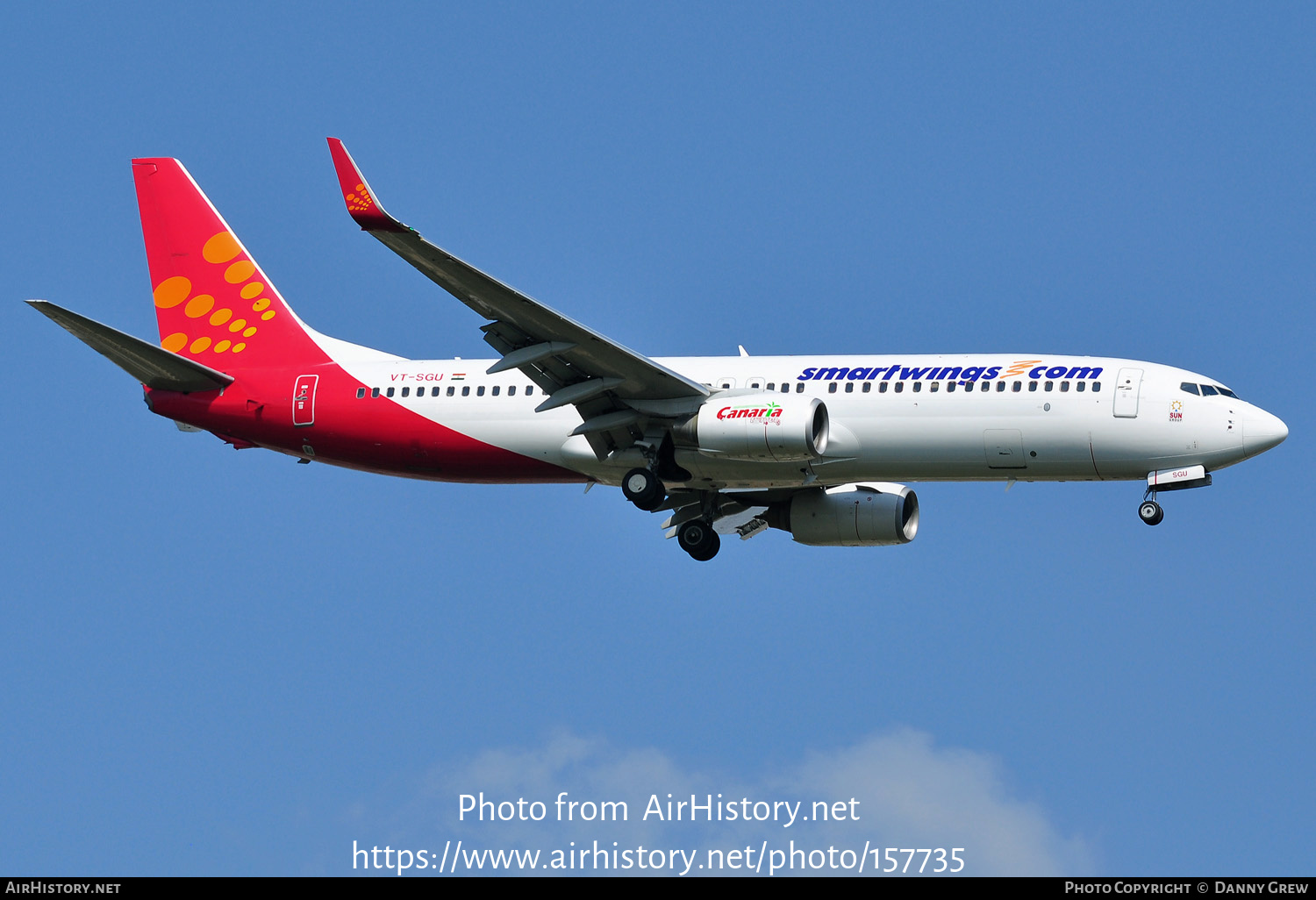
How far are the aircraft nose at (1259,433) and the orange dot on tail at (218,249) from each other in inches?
996

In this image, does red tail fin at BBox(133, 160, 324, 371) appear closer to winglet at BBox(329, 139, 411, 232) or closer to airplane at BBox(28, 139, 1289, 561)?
airplane at BBox(28, 139, 1289, 561)

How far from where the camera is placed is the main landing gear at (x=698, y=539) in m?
45.0

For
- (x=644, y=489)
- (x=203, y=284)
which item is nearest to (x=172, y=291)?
(x=203, y=284)

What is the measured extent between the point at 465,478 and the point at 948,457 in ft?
37.9

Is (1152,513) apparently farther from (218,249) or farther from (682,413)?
(218,249)

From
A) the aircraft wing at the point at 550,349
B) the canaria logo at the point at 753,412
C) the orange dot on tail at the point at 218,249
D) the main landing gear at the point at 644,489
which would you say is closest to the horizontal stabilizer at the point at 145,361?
the orange dot on tail at the point at 218,249

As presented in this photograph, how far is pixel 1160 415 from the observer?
1558 inches

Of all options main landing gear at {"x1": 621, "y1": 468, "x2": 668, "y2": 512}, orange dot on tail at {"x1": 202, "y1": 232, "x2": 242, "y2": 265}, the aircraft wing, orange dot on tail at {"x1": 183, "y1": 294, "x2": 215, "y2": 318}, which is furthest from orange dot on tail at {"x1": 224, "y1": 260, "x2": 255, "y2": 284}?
main landing gear at {"x1": 621, "y1": 468, "x2": 668, "y2": 512}

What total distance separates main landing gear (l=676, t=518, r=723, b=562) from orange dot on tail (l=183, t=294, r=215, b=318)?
43.8 feet

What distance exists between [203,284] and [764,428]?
54.1 feet

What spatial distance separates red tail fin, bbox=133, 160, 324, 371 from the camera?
45656mm
